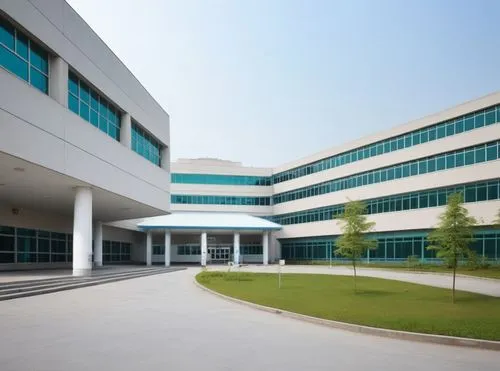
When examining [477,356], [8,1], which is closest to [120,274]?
[8,1]

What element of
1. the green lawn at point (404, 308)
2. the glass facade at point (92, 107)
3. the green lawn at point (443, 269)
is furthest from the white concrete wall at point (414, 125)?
the glass facade at point (92, 107)

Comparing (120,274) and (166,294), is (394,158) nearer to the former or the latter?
(120,274)

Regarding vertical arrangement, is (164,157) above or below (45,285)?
above

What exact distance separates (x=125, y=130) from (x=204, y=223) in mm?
27201

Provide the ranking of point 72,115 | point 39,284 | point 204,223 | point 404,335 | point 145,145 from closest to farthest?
point 404,335 < point 39,284 < point 72,115 < point 145,145 < point 204,223

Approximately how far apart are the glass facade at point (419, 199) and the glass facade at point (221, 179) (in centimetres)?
1009

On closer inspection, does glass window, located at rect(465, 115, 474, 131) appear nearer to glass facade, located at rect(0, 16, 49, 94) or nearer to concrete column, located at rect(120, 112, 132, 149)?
concrete column, located at rect(120, 112, 132, 149)

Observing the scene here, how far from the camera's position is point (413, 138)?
45.9m

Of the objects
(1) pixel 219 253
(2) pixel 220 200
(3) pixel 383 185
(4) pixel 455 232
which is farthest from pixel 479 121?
(2) pixel 220 200

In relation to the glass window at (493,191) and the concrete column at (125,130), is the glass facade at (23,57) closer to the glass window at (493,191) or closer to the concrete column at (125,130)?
the concrete column at (125,130)

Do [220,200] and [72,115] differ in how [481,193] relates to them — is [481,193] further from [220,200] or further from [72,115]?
[220,200]

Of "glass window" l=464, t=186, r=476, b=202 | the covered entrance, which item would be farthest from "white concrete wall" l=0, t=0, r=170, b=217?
"glass window" l=464, t=186, r=476, b=202

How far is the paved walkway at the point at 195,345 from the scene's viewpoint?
7914mm

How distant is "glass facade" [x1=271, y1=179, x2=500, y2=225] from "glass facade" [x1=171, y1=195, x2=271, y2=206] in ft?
29.3
